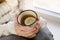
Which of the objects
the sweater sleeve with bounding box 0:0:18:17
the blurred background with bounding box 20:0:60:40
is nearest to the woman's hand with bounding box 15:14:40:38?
the sweater sleeve with bounding box 0:0:18:17

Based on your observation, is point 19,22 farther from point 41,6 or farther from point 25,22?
point 41,6

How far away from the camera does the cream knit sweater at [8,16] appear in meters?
0.82

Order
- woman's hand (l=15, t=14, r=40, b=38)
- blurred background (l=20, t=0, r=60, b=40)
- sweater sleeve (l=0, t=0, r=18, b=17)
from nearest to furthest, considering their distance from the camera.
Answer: woman's hand (l=15, t=14, r=40, b=38) → sweater sleeve (l=0, t=0, r=18, b=17) → blurred background (l=20, t=0, r=60, b=40)

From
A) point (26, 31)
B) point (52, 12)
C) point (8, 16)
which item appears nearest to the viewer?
point (26, 31)

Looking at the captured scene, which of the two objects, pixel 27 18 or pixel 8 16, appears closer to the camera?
pixel 27 18

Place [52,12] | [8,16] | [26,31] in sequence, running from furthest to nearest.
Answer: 1. [52,12]
2. [8,16]
3. [26,31]

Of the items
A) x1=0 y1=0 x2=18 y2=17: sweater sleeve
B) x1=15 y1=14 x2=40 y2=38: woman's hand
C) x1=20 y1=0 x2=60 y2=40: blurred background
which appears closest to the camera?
x1=15 y1=14 x2=40 y2=38: woman's hand

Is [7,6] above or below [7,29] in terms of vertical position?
above

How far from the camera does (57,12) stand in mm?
1332

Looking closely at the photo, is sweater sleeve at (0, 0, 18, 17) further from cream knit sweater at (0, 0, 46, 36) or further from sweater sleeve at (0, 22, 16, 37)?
sweater sleeve at (0, 22, 16, 37)

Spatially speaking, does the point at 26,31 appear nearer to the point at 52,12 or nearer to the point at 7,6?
the point at 7,6

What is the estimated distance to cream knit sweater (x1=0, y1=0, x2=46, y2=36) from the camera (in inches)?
32.4

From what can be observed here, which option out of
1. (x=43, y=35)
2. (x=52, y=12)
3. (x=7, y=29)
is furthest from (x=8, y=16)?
(x=52, y=12)

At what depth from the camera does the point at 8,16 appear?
989mm
